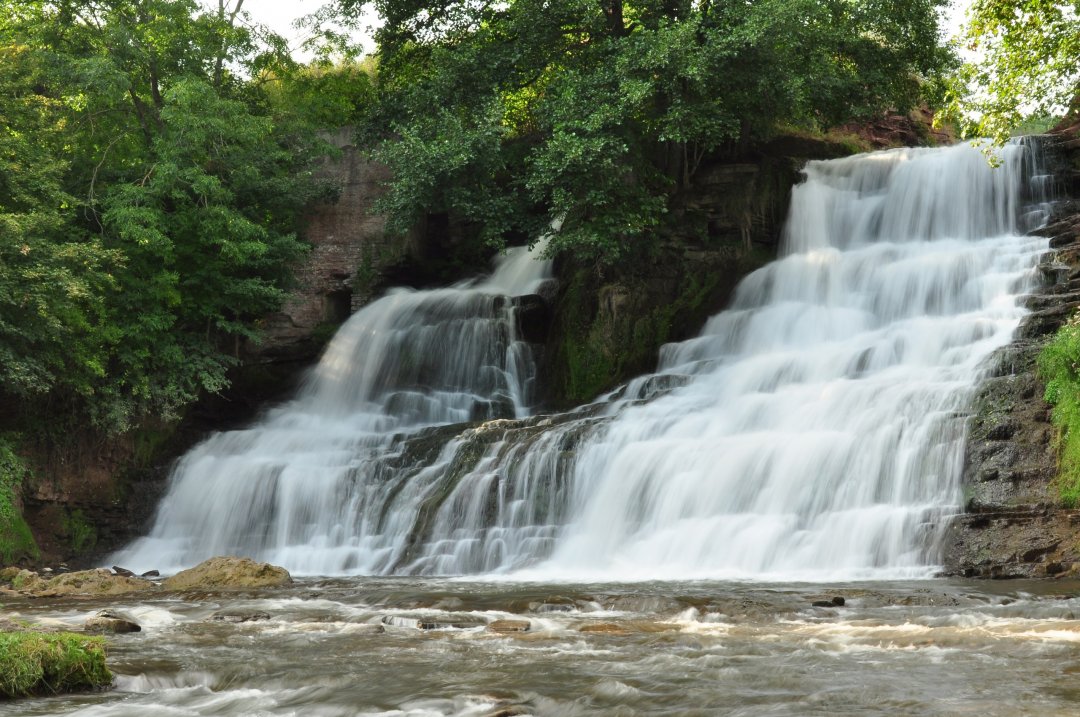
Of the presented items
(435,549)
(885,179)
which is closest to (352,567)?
(435,549)

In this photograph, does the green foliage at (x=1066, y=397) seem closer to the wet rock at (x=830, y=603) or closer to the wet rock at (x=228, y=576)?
the wet rock at (x=830, y=603)

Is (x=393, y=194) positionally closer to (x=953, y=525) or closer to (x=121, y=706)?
(x=953, y=525)

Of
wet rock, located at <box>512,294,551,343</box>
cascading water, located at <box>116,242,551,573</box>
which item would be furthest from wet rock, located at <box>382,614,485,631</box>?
wet rock, located at <box>512,294,551,343</box>

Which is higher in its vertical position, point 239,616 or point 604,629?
point 604,629

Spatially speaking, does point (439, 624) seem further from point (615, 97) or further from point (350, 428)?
point (615, 97)

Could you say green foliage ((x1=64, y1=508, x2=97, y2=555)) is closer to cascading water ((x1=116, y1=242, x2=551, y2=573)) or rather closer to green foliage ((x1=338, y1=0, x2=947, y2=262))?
cascading water ((x1=116, y1=242, x2=551, y2=573))

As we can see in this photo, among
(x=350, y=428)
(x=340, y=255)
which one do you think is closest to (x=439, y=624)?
(x=350, y=428)

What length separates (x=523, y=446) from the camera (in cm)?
1717

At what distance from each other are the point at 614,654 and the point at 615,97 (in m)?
15.2

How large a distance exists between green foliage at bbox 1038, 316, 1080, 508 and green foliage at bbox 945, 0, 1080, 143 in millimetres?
3241

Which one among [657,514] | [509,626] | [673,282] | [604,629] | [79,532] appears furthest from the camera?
[673,282]

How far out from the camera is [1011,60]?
46.3 ft

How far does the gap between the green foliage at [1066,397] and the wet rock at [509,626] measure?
6661 millimetres

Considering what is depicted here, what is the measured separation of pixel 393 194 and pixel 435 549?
9.89 meters
